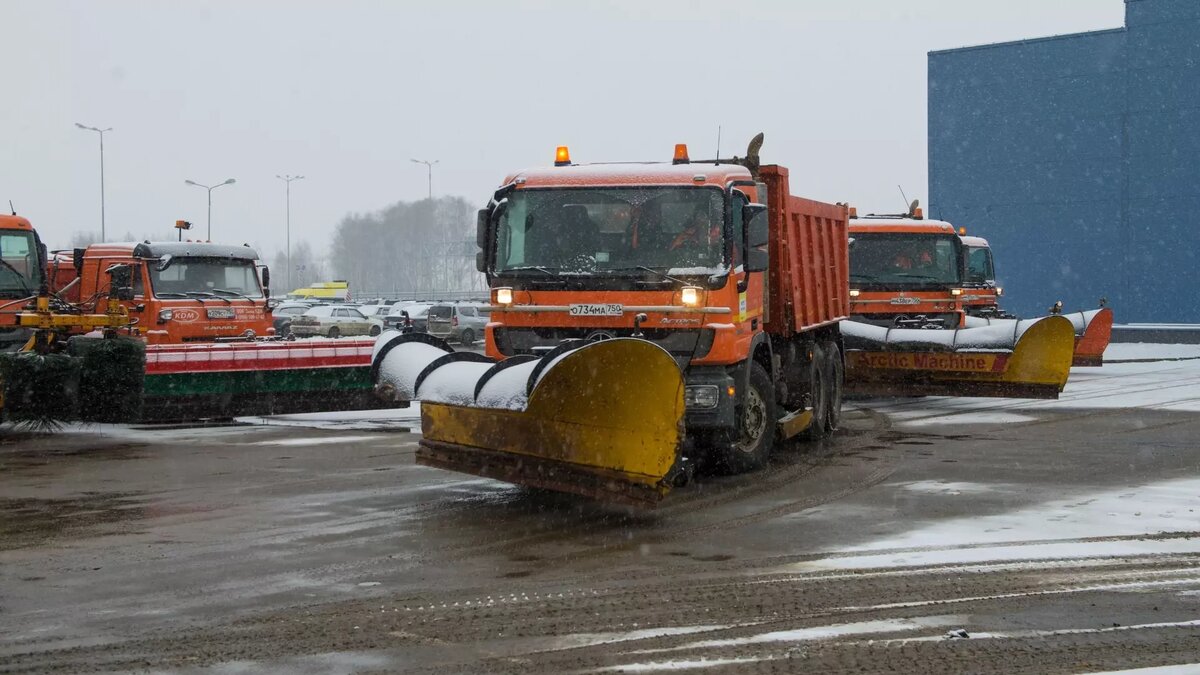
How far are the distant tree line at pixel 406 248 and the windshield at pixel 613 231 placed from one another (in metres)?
121

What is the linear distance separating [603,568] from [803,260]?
7050 millimetres

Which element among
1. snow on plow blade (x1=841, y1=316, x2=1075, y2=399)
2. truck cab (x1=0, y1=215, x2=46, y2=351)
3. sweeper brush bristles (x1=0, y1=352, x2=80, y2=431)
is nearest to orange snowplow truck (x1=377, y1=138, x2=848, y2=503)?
sweeper brush bristles (x1=0, y1=352, x2=80, y2=431)

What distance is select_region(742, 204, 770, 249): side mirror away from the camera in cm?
1150

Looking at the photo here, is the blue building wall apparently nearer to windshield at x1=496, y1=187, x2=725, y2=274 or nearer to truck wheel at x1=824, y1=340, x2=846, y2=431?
truck wheel at x1=824, y1=340, x2=846, y2=431

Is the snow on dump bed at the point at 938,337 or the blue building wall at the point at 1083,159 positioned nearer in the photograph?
the snow on dump bed at the point at 938,337

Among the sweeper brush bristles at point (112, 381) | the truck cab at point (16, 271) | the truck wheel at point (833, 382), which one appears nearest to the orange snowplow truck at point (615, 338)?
the truck wheel at point (833, 382)

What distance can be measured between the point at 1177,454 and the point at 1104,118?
3539 cm

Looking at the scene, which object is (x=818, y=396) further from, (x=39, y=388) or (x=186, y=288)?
(x=186, y=288)

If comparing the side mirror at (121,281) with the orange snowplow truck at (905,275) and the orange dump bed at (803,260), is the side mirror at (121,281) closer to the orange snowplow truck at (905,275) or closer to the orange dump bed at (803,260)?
the orange dump bed at (803,260)

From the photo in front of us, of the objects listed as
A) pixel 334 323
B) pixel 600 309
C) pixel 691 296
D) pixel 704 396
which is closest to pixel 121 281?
pixel 600 309

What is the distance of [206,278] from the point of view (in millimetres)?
19359

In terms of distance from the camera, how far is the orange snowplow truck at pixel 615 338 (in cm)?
960

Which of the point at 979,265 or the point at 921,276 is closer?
the point at 921,276

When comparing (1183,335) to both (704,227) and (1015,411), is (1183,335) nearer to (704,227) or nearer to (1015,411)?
(1015,411)
